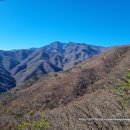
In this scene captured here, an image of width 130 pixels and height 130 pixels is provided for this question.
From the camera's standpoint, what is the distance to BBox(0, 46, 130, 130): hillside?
27906 mm

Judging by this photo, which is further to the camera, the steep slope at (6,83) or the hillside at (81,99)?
the steep slope at (6,83)

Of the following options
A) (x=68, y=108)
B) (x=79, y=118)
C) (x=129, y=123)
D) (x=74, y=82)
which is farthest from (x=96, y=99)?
(x=74, y=82)

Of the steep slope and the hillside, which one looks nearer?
the hillside

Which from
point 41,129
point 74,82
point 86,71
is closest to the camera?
point 41,129

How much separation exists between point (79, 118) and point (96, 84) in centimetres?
1313

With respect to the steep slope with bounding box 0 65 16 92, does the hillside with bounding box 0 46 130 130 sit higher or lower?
higher

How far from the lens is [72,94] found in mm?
40031

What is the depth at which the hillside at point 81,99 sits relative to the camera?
27906 mm

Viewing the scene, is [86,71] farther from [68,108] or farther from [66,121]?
[66,121]

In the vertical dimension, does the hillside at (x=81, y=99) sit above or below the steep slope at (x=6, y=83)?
above

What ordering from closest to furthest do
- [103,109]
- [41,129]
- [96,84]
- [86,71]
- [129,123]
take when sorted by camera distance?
[129,123]
[41,129]
[103,109]
[96,84]
[86,71]

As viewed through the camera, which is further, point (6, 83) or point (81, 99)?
point (6, 83)

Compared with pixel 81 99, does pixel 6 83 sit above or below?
below

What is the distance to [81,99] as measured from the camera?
3609cm
